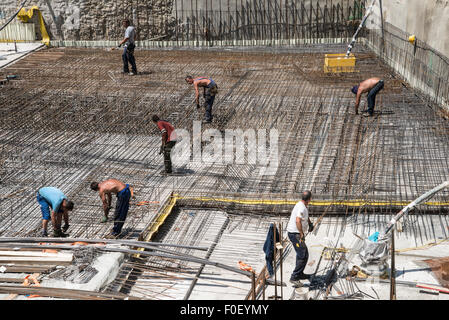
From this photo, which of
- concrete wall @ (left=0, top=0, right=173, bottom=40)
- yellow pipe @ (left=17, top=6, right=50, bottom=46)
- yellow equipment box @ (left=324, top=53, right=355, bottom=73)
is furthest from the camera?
concrete wall @ (left=0, top=0, right=173, bottom=40)

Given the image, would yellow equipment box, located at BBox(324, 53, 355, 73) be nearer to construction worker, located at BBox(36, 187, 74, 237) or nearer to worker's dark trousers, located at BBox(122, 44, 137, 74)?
worker's dark trousers, located at BBox(122, 44, 137, 74)

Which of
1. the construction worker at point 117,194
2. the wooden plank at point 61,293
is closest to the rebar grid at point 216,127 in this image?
the construction worker at point 117,194

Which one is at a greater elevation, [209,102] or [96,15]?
[96,15]

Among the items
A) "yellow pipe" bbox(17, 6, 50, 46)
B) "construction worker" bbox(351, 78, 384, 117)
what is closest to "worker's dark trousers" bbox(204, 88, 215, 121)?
"construction worker" bbox(351, 78, 384, 117)

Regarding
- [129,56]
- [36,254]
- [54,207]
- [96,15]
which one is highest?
[96,15]

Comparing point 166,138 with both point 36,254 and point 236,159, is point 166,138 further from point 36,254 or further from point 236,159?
point 36,254

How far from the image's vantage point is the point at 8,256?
7.84m

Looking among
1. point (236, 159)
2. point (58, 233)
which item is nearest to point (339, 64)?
point (236, 159)

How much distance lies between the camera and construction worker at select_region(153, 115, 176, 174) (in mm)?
10719

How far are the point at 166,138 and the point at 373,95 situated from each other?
5.03 meters

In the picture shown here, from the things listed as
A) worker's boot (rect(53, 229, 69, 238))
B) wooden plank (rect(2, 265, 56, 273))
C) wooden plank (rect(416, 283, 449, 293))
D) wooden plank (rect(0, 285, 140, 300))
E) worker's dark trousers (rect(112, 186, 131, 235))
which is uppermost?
worker's dark trousers (rect(112, 186, 131, 235))

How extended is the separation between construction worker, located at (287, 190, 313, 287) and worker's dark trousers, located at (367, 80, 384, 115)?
6.05 meters

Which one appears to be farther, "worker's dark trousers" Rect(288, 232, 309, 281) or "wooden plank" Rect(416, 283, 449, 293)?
"worker's dark trousers" Rect(288, 232, 309, 281)

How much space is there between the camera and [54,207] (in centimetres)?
847
